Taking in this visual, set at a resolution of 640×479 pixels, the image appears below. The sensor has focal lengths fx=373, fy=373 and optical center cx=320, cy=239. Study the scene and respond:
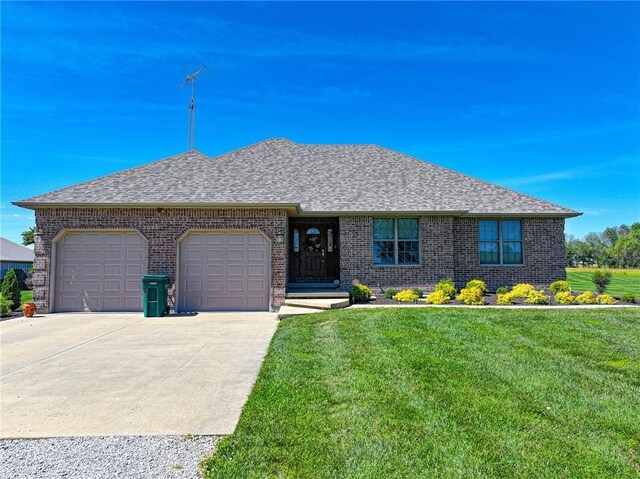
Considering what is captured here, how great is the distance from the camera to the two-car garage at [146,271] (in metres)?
11.5

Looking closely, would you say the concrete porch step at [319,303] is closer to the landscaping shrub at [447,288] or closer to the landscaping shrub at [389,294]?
the landscaping shrub at [389,294]

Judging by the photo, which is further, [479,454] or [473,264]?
[473,264]

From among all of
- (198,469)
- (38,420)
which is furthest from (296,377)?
(38,420)

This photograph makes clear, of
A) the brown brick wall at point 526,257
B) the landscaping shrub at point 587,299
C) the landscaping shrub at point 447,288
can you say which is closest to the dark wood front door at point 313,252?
the landscaping shrub at point 447,288

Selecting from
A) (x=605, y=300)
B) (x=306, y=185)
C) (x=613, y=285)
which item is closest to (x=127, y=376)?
(x=306, y=185)

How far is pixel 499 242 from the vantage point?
46.8 ft

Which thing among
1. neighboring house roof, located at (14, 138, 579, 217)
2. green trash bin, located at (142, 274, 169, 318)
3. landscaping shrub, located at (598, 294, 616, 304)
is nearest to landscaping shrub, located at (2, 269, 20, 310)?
neighboring house roof, located at (14, 138, 579, 217)

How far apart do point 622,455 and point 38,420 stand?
558 centimetres

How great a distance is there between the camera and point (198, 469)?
2984 mm

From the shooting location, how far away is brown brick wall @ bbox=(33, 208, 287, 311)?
451 inches

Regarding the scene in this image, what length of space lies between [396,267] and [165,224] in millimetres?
7912

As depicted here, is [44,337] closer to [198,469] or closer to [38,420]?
[38,420]

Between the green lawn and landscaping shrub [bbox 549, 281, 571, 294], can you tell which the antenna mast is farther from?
landscaping shrub [bbox 549, 281, 571, 294]

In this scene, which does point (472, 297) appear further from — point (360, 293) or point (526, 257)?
point (526, 257)
